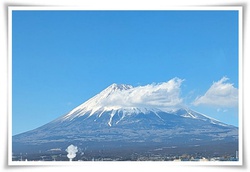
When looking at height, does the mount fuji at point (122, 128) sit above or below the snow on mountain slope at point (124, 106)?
below

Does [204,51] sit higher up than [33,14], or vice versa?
[33,14]

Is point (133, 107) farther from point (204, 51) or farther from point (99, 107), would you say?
point (204, 51)

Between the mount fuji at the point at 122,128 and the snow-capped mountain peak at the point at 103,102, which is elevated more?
the snow-capped mountain peak at the point at 103,102

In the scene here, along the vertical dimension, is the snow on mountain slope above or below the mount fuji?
above

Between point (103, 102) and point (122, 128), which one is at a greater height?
point (103, 102)

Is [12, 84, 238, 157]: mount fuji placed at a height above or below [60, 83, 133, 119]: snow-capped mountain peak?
below

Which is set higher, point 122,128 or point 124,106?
point 124,106
